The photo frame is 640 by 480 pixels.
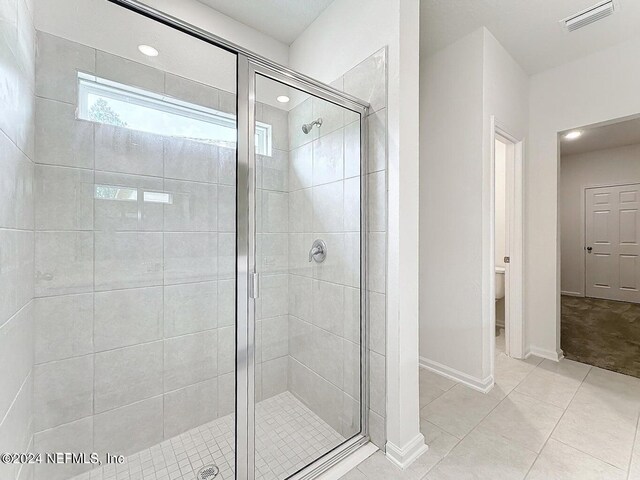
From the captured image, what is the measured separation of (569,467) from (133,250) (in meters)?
2.43

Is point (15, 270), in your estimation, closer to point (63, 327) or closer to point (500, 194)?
point (63, 327)

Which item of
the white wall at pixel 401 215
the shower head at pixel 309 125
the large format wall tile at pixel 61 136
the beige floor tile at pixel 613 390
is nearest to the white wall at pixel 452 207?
the beige floor tile at pixel 613 390

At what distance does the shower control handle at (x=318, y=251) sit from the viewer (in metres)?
1.62

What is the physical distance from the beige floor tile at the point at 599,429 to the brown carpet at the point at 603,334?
0.75 metres

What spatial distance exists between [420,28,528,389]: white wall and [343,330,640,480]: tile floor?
0.92 feet

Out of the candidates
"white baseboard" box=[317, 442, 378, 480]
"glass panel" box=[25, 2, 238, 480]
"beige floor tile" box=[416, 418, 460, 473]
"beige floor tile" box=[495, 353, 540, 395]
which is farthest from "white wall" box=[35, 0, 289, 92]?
"beige floor tile" box=[495, 353, 540, 395]

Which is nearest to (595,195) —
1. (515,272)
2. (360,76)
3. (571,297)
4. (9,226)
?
(571,297)

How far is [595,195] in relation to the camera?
505 centimetres

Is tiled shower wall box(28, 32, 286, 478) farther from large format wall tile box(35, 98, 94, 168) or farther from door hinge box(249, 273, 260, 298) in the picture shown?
door hinge box(249, 273, 260, 298)

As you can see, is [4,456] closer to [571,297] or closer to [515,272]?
[515,272]

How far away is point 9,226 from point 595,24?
356 cm

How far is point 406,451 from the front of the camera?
1.45 metres

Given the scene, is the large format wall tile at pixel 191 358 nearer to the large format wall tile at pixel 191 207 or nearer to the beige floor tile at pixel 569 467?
the large format wall tile at pixel 191 207

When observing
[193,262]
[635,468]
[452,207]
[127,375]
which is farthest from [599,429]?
[127,375]
